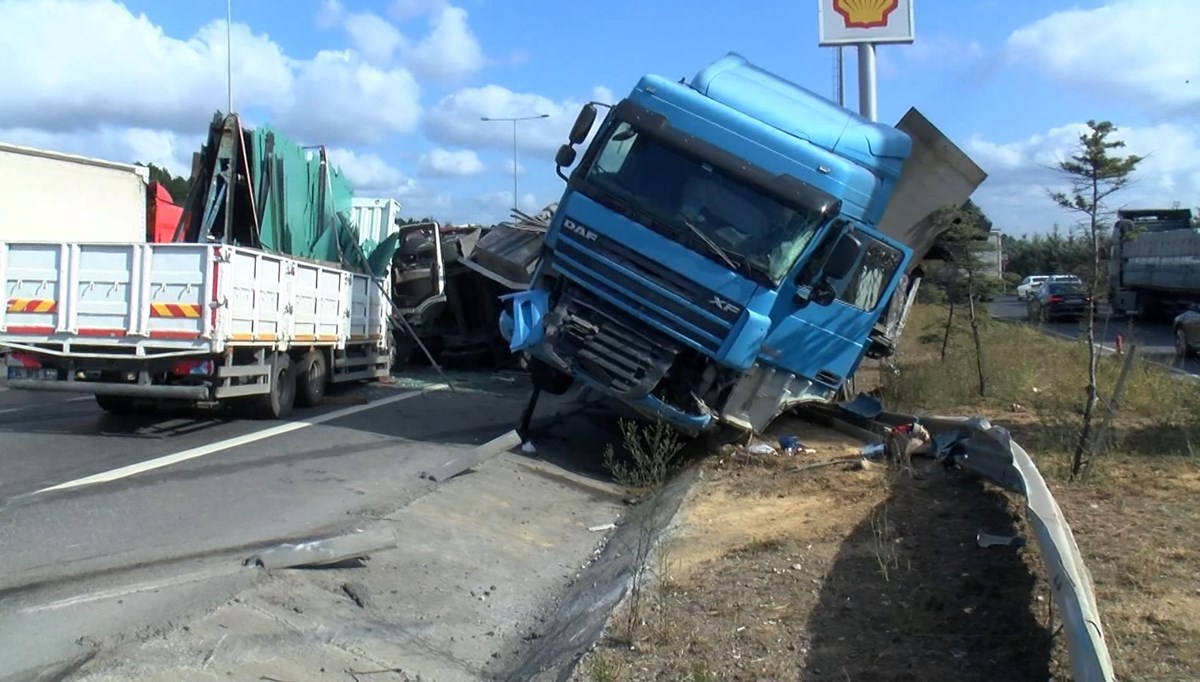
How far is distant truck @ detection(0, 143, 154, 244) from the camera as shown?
20172 mm

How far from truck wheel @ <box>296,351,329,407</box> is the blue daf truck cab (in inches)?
182

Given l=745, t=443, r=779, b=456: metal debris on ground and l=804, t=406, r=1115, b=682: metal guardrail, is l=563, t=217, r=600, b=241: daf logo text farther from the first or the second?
l=804, t=406, r=1115, b=682: metal guardrail

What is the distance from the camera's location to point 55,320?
1130cm

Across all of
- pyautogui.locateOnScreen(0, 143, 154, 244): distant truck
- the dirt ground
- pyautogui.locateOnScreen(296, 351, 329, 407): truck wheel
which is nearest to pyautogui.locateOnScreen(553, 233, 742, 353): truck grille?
the dirt ground

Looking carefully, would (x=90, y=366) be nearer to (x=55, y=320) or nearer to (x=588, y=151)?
(x=55, y=320)

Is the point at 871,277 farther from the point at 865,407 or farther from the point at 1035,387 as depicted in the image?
the point at 1035,387

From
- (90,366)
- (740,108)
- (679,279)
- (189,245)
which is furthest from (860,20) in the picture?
(90,366)

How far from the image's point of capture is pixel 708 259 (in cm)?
966

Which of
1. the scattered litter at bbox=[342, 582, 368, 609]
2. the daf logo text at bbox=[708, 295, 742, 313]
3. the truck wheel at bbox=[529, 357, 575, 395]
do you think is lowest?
the scattered litter at bbox=[342, 582, 368, 609]

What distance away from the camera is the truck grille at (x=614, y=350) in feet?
32.1

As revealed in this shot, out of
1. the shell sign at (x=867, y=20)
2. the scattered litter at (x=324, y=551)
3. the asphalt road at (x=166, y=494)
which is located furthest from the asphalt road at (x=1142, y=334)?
the scattered litter at (x=324, y=551)

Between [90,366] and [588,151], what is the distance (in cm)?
576

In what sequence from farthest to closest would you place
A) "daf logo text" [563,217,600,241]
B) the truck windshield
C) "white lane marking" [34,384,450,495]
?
"daf logo text" [563,217,600,241] → the truck windshield → "white lane marking" [34,384,450,495]

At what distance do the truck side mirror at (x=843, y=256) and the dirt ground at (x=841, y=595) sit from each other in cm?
204
